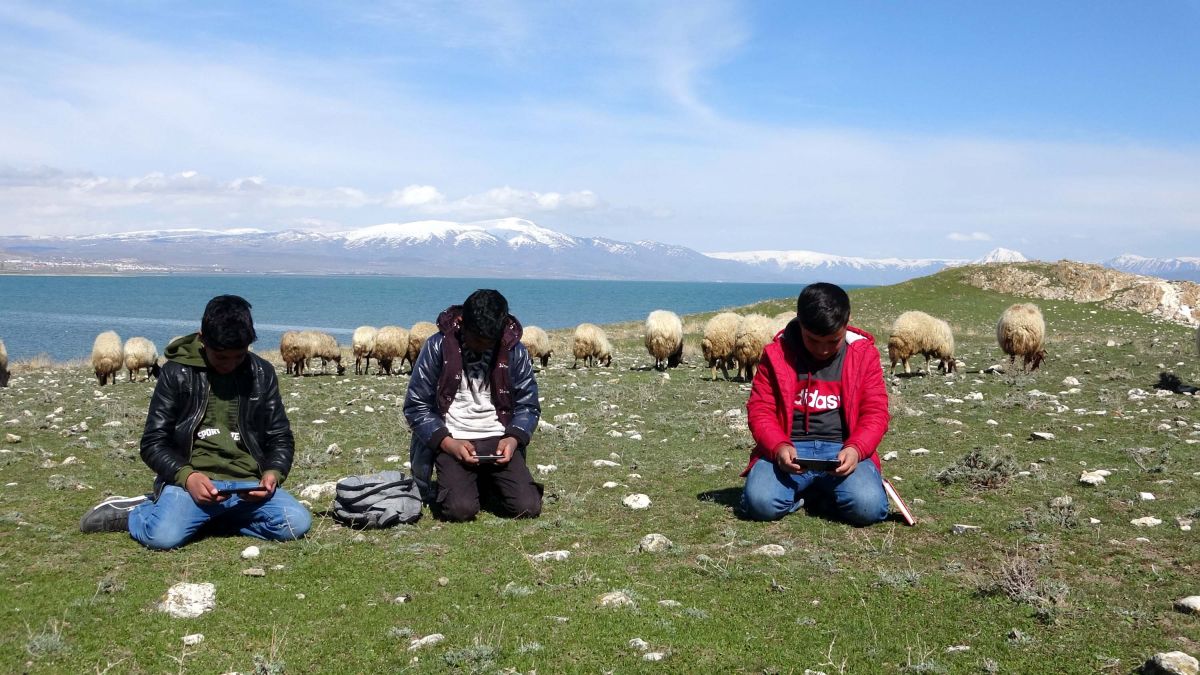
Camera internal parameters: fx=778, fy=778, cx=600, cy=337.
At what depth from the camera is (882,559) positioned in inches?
252

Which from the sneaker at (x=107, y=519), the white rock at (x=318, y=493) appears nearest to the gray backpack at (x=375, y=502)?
the white rock at (x=318, y=493)

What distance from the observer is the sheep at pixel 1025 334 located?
69.1 ft

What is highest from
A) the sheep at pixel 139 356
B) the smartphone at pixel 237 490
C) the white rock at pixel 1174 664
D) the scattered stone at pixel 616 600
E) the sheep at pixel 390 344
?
the white rock at pixel 1174 664

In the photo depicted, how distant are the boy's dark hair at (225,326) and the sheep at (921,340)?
19.1m

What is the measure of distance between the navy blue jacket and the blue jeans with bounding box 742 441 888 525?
2325 millimetres

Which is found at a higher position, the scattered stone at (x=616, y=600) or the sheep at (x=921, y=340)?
the sheep at (x=921, y=340)

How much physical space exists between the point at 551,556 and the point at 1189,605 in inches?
178

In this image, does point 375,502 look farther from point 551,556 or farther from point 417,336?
point 417,336

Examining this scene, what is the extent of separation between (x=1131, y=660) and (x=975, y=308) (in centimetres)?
4779

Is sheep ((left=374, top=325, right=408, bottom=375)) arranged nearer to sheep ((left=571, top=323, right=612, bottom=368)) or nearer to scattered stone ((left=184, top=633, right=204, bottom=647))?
sheep ((left=571, top=323, right=612, bottom=368))

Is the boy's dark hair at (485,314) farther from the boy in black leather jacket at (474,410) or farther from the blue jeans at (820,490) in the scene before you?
the blue jeans at (820,490)

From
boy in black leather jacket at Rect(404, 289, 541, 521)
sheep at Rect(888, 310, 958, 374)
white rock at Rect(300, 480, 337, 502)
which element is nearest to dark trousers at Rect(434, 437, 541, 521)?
boy in black leather jacket at Rect(404, 289, 541, 521)

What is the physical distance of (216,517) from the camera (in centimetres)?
707

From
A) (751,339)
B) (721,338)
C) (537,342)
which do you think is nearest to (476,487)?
(751,339)
